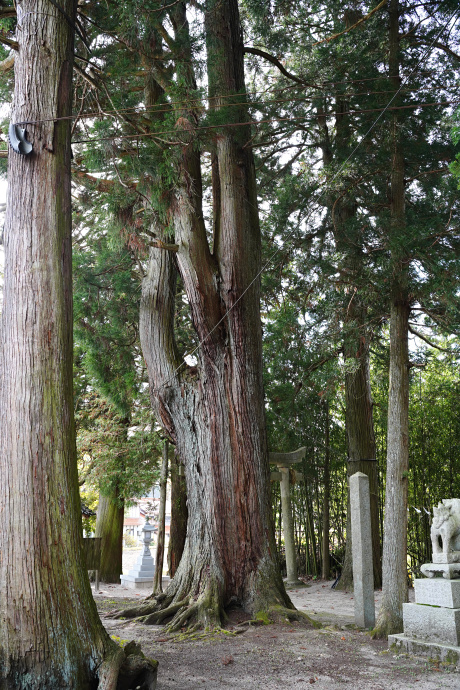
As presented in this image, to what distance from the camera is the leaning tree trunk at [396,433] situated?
5578 mm

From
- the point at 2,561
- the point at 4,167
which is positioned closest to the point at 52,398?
the point at 2,561

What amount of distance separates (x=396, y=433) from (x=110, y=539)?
906 centimetres

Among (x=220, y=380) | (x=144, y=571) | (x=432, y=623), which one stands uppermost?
(x=220, y=380)

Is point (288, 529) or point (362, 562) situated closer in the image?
point (362, 562)

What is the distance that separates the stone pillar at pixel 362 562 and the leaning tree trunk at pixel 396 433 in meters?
0.28

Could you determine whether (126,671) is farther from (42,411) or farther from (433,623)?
(433,623)

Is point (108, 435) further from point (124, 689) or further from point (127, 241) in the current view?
point (124, 689)

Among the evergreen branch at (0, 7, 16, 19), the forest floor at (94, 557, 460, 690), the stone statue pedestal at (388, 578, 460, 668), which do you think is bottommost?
the forest floor at (94, 557, 460, 690)

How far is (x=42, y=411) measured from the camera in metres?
3.89

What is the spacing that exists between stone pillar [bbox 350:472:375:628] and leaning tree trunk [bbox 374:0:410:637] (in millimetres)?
278

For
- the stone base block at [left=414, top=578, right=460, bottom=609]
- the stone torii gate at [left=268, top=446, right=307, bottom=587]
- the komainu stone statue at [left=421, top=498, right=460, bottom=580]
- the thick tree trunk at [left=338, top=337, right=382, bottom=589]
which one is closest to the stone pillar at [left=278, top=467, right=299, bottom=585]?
the stone torii gate at [left=268, top=446, right=307, bottom=587]

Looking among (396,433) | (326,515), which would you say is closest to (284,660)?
(396,433)

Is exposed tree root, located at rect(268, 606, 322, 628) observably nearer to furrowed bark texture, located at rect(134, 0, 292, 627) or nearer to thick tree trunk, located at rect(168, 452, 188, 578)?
furrowed bark texture, located at rect(134, 0, 292, 627)

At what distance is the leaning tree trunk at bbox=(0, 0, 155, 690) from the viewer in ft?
11.6
